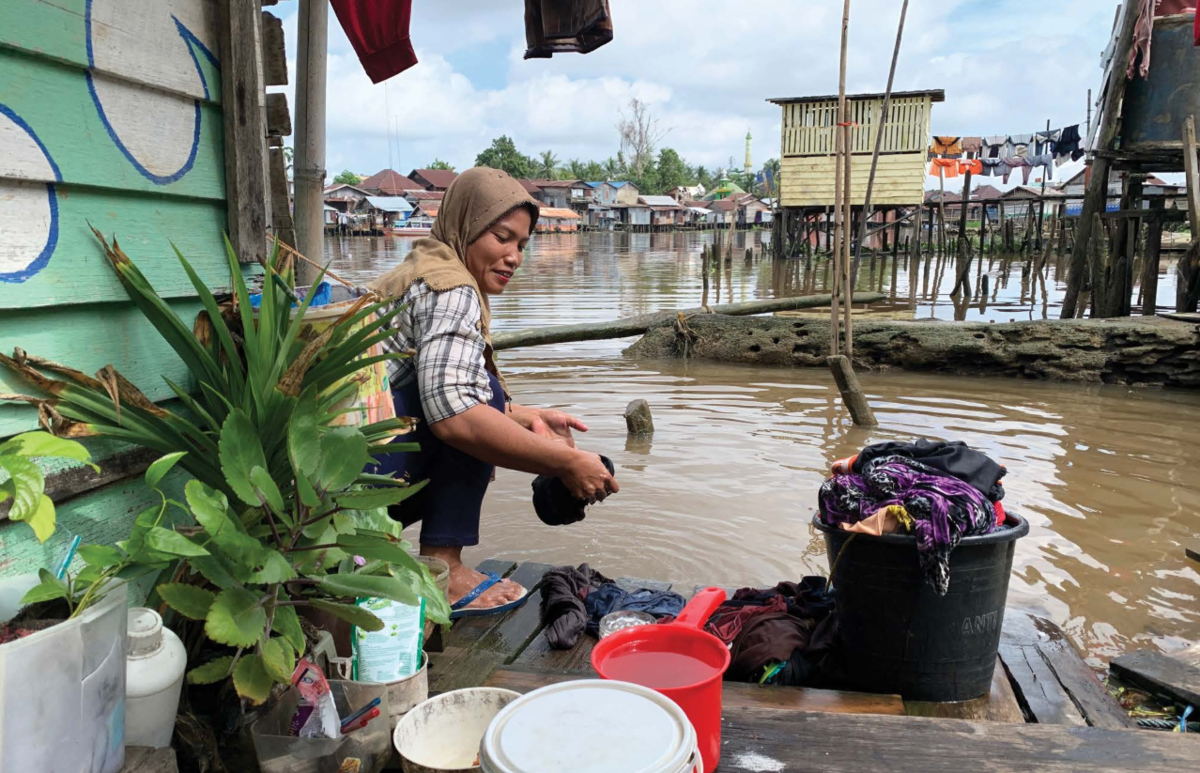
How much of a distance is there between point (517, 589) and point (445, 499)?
1.50 ft

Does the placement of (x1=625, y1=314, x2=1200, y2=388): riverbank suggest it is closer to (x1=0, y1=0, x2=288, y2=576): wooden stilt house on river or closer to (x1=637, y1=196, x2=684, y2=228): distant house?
(x1=0, y1=0, x2=288, y2=576): wooden stilt house on river

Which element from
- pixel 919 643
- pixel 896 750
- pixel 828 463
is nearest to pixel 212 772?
pixel 896 750

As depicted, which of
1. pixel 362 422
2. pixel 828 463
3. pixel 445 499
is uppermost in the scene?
pixel 362 422

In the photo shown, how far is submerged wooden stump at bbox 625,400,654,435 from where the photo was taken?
22.0 feet

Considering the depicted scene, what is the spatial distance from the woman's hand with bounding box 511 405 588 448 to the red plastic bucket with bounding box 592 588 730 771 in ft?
3.60

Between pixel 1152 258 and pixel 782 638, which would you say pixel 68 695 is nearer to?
pixel 782 638

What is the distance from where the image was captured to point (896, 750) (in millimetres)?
1714

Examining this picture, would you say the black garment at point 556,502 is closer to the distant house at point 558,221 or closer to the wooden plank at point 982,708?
the wooden plank at point 982,708

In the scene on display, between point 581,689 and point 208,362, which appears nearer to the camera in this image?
point 581,689

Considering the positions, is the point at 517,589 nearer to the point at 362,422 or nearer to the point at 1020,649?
the point at 362,422

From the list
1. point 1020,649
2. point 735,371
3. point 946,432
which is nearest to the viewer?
point 1020,649

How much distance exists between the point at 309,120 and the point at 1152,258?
12330 millimetres

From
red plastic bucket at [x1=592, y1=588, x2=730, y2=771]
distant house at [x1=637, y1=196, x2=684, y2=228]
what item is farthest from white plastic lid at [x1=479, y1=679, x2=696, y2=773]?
distant house at [x1=637, y1=196, x2=684, y2=228]

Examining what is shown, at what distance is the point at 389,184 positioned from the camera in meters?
68.6
